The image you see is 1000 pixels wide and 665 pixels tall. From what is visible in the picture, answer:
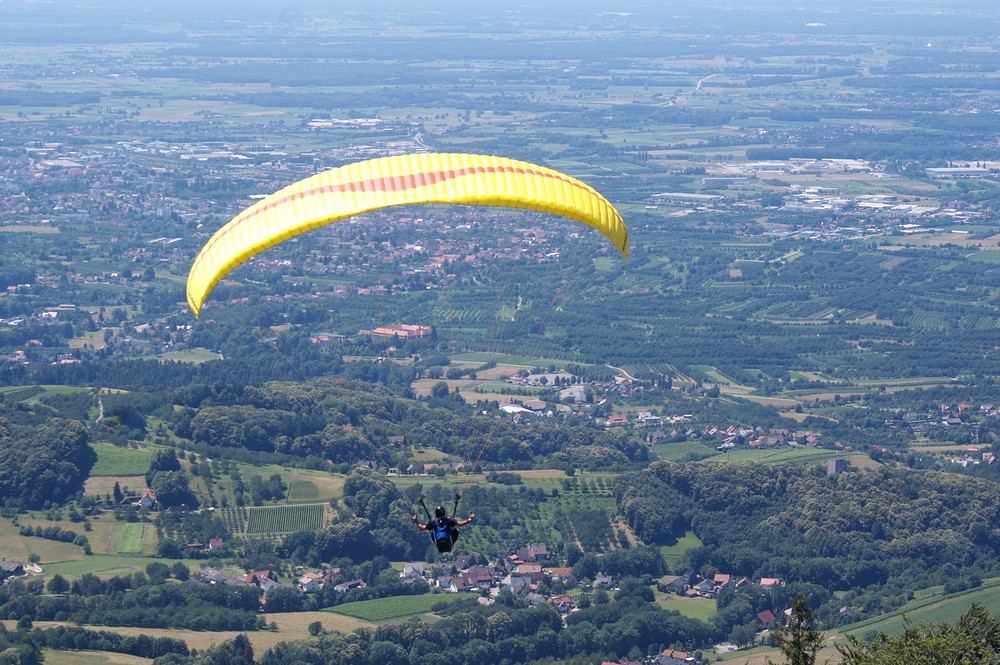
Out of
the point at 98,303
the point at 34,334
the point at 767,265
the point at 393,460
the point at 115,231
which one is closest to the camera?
the point at 393,460

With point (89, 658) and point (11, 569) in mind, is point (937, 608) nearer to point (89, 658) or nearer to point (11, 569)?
point (89, 658)

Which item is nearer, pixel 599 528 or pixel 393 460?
pixel 599 528

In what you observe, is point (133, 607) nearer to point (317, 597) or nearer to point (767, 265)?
point (317, 597)

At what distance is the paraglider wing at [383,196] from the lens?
2897 cm

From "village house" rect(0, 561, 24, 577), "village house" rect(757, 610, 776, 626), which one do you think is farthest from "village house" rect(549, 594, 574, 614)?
"village house" rect(0, 561, 24, 577)

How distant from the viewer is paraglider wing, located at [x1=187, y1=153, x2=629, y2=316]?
2897cm

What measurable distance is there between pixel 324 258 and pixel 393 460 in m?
65.2

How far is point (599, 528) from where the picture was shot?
77.8 meters

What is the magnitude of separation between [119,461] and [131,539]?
366 inches

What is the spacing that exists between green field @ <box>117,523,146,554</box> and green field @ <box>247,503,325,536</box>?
16.7ft

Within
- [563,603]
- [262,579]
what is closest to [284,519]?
[262,579]

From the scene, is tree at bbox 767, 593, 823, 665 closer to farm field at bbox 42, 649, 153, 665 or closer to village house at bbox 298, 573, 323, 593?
farm field at bbox 42, 649, 153, 665

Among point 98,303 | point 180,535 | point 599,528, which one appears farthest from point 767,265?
point 180,535

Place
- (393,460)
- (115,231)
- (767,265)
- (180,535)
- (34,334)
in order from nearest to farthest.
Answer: (180,535)
(393,460)
(34,334)
(767,265)
(115,231)
